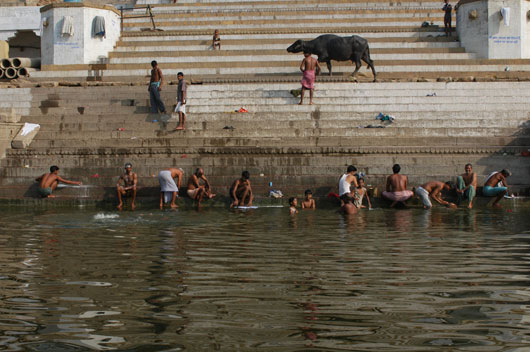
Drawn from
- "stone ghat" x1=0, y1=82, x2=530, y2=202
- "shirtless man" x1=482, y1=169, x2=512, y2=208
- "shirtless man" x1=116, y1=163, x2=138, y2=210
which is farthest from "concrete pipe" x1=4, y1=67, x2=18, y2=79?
"shirtless man" x1=482, y1=169, x2=512, y2=208

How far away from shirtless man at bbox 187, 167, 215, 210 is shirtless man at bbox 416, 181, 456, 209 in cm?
320

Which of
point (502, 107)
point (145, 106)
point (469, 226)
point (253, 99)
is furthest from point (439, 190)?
point (145, 106)

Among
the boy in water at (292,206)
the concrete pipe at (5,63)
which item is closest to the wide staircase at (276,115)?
the concrete pipe at (5,63)

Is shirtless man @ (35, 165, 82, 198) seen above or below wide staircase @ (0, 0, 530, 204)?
below

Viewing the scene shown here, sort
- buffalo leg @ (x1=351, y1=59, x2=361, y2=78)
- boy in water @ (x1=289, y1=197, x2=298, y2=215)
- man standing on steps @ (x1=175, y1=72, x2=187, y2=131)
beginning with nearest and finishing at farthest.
A: boy in water @ (x1=289, y1=197, x2=298, y2=215), man standing on steps @ (x1=175, y1=72, x2=187, y2=131), buffalo leg @ (x1=351, y1=59, x2=361, y2=78)

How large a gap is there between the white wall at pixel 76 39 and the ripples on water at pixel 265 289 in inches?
429

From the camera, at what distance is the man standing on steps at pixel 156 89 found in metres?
13.1

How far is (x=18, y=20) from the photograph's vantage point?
21.8m

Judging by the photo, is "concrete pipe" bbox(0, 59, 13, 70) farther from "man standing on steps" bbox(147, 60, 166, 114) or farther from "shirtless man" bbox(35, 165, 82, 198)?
"shirtless man" bbox(35, 165, 82, 198)

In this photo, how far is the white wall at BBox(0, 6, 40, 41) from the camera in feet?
71.2

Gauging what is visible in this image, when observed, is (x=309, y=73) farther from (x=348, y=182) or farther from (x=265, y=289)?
(x=265, y=289)

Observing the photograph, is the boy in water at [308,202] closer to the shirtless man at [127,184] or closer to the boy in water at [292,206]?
the boy in water at [292,206]

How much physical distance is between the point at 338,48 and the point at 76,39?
7.06m

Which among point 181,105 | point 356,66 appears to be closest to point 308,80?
point 356,66
